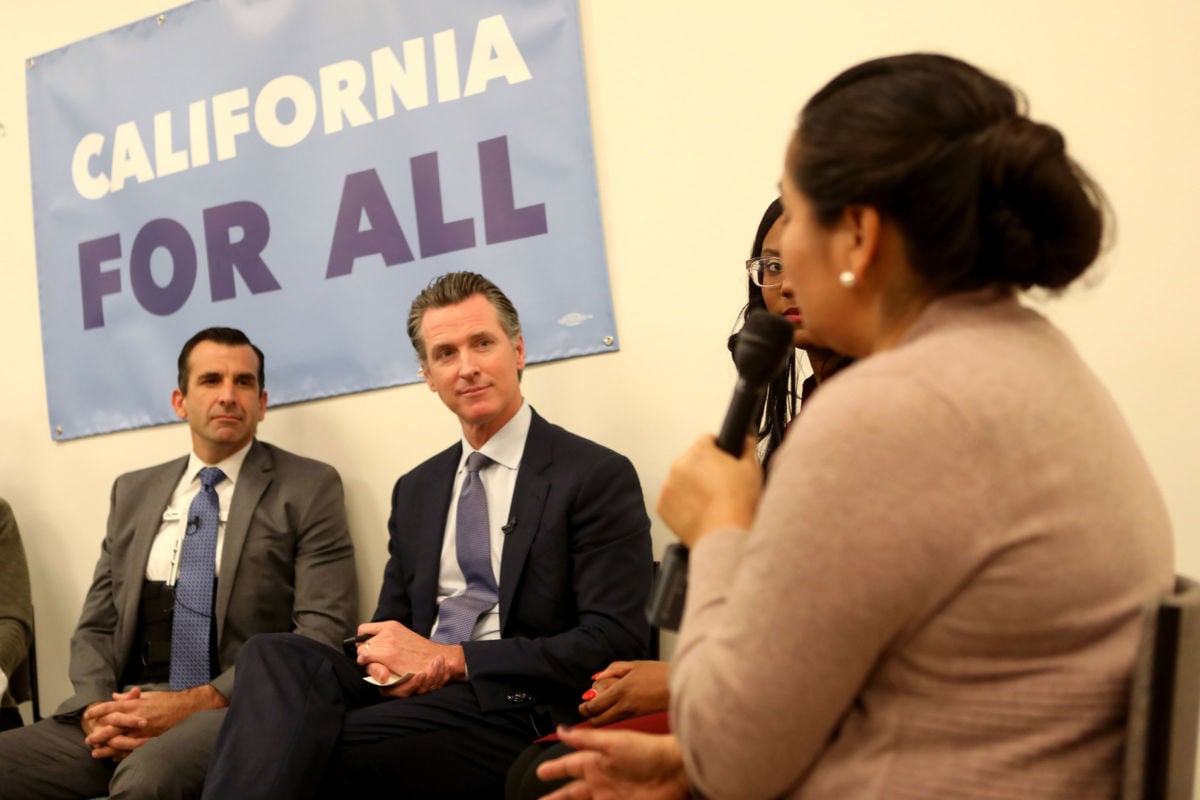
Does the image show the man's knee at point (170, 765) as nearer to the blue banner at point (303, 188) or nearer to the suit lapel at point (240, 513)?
the suit lapel at point (240, 513)

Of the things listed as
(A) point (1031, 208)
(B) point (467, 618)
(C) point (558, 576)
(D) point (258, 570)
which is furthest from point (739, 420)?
(D) point (258, 570)

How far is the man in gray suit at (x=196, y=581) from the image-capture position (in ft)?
8.93

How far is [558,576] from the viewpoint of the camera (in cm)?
237

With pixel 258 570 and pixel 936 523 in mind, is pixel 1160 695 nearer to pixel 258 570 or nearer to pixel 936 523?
pixel 936 523

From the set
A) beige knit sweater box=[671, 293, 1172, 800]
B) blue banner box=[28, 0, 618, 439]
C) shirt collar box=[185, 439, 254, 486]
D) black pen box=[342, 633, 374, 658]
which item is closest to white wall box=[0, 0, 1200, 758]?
blue banner box=[28, 0, 618, 439]

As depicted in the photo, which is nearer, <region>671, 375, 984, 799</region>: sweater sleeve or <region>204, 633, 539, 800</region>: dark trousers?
<region>671, 375, 984, 799</region>: sweater sleeve

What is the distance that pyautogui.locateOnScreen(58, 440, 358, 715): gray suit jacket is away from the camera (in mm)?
2928

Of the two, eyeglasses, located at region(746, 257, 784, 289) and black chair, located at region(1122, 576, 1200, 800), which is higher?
eyeglasses, located at region(746, 257, 784, 289)

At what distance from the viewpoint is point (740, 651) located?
899 millimetres

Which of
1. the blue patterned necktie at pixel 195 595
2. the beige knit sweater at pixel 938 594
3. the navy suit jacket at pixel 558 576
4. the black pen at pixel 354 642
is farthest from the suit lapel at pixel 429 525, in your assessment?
the beige knit sweater at pixel 938 594

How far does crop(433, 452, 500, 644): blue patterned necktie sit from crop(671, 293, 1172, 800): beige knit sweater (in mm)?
1552

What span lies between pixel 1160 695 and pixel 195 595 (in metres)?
2.60

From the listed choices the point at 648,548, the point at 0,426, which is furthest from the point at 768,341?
the point at 0,426

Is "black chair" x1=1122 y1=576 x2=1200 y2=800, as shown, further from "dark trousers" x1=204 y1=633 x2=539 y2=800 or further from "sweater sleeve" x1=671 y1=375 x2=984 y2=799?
"dark trousers" x1=204 y1=633 x2=539 y2=800
